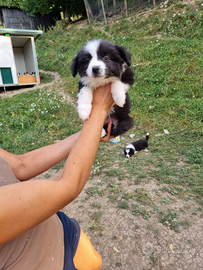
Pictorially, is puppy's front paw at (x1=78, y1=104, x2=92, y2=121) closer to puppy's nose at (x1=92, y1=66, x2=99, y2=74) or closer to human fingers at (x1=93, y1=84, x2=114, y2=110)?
human fingers at (x1=93, y1=84, x2=114, y2=110)

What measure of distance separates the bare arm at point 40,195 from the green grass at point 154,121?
6.64 ft

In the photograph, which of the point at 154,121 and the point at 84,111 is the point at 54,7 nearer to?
the point at 154,121

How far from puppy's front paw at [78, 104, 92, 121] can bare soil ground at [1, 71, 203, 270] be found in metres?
1.74

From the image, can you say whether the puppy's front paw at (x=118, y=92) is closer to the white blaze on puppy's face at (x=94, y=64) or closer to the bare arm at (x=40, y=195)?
the white blaze on puppy's face at (x=94, y=64)

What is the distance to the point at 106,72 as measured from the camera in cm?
194

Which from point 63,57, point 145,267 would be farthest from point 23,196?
point 63,57

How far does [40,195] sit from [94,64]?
4.66ft

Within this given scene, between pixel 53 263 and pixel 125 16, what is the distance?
12.1 metres

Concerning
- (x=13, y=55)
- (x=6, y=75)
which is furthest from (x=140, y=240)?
(x=13, y=55)

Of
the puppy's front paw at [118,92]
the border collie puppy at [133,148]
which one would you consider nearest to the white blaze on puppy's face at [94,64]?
the puppy's front paw at [118,92]

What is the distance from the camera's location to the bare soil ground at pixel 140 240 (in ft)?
7.32

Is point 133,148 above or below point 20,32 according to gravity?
below

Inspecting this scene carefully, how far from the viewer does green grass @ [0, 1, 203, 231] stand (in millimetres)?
3201

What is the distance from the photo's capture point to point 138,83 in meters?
6.45
